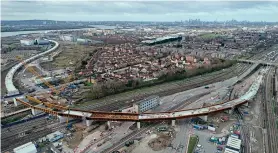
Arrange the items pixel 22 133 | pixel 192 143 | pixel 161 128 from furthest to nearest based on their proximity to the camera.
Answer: pixel 161 128 → pixel 22 133 → pixel 192 143

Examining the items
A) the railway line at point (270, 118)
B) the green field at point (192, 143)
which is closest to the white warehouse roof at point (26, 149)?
the green field at point (192, 143)

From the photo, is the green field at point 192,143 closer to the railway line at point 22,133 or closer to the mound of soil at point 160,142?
the mound of soil at point 160,142

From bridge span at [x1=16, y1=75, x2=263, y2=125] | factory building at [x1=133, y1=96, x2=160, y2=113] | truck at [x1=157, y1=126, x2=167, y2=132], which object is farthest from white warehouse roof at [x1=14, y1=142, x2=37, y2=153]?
truck at [x1=157, y1=126, x2=167, y2=132]

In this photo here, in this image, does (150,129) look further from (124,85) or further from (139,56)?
(139,56)

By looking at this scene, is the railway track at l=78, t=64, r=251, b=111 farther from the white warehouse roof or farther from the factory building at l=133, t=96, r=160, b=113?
the white warehouse roof

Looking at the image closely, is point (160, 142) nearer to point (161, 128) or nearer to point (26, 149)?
point (161, 128)

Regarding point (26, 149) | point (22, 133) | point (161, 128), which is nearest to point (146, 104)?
point (161, 128)

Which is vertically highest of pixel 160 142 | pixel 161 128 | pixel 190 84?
pixel 190 84
